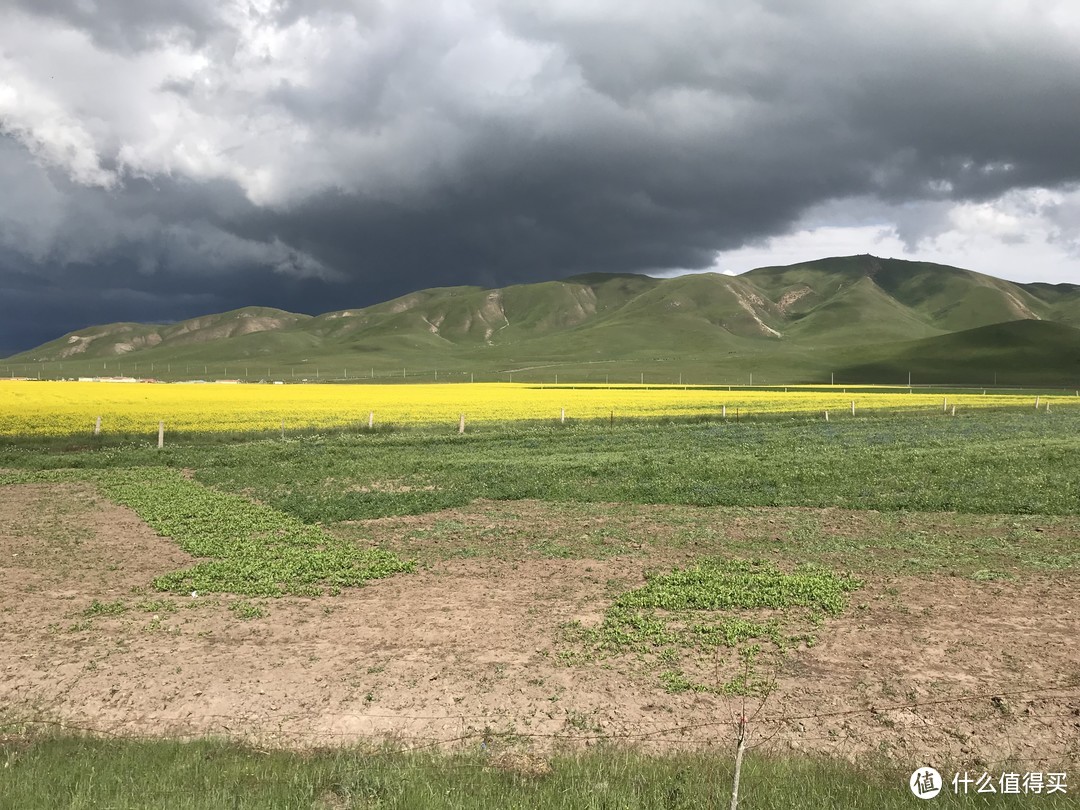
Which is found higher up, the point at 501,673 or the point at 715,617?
the point at 715,617

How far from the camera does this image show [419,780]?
20.4 feet

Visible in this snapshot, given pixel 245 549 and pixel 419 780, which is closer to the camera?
pixel 419 780

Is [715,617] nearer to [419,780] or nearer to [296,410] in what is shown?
[419,780]

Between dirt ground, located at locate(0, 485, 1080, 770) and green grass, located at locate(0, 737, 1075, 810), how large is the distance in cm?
66

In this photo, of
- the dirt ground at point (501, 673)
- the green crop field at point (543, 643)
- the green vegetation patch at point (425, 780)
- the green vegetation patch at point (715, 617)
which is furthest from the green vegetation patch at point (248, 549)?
the green vegetation patch at point (425, 780)

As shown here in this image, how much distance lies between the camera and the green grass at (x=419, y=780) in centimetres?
583

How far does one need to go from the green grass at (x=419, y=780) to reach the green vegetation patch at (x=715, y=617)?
223 cm

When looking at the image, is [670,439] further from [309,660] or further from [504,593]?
[309,660]

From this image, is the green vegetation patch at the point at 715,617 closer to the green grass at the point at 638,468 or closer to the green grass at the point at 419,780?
the green grass at the point at 419,780

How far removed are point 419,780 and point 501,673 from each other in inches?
126

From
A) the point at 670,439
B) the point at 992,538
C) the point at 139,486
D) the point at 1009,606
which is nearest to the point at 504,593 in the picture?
the point at 1009,606

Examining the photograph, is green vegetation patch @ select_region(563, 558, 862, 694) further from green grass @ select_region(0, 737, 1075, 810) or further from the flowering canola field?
the flowering canola field

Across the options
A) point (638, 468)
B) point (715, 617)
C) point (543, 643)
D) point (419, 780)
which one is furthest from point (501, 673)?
point (638, 468)

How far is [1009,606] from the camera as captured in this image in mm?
11898
